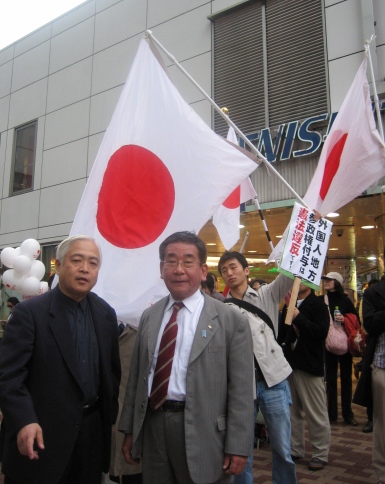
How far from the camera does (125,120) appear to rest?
13.7 feet

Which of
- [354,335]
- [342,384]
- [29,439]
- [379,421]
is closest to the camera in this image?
[29,439]

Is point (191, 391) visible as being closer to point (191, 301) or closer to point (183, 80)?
point (191, 301)

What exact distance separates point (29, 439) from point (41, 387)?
29 cm

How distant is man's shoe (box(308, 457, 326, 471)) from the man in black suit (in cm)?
292

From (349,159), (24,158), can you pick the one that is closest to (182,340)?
(349,159)

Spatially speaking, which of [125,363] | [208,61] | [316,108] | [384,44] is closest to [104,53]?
[208,61]

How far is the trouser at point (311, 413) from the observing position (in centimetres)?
503

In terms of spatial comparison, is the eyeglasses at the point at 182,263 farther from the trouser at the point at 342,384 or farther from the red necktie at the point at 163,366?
the trouser at the point at 342,384

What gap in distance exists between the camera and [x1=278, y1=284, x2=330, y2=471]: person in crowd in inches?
199

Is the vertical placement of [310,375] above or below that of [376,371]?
below

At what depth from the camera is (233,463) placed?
242cm

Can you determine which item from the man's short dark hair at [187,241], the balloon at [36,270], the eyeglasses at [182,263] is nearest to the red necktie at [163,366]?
the eyeglasses at [182,263]

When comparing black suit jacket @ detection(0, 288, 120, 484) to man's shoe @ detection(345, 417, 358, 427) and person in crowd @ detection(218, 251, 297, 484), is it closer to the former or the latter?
person in crowd @ detection(218, 251, 297, 484)

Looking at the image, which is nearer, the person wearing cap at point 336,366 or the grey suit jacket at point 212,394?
the grey suit jacket at point 212,394
